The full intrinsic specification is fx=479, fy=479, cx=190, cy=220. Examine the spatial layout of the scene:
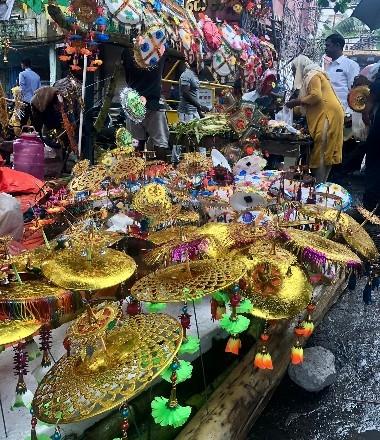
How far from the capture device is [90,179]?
2.91 metres

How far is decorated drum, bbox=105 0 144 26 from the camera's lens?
4.99 m

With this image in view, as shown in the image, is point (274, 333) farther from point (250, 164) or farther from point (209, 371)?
point (250, 164)

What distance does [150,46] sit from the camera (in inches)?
212

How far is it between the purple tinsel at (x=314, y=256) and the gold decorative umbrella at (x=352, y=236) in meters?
0.57

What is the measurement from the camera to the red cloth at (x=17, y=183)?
4.07 m

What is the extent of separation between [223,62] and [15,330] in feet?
26.3

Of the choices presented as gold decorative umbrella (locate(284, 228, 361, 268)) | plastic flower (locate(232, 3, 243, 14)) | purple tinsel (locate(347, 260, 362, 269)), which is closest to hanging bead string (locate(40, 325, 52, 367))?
gold decorative umbrella (locate(284, 228, 361, 268))

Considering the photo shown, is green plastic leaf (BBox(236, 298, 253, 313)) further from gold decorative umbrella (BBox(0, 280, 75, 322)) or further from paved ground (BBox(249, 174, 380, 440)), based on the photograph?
paved ground (BBox(249, 174, 380, 440))

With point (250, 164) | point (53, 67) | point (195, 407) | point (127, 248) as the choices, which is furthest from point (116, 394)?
point (53, 67)

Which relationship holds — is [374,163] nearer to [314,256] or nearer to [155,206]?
[314,256]

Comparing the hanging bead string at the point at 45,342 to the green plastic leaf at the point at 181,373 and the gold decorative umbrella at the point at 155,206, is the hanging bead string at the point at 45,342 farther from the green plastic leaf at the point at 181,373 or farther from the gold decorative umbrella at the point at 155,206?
the gold decorative umbrella at the point at 155,206

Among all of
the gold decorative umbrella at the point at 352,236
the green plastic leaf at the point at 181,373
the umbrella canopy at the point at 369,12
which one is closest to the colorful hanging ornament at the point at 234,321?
the green plastic leaf at the point at 181,373

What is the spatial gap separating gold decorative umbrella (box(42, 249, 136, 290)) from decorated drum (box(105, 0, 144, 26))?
3772 millimetres

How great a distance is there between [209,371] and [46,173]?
369 centimetres
